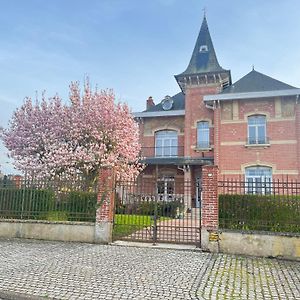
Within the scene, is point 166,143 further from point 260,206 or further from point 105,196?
point 260,206

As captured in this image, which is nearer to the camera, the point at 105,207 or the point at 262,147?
Result: the point at 105,207

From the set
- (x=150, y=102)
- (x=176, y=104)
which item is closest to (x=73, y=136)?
(x=176, y=104)

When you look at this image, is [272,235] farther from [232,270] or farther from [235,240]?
[232,270]

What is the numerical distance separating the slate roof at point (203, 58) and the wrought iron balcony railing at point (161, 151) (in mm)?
5667

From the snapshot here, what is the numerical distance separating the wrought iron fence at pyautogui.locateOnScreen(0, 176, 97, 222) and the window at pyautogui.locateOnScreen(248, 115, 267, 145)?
13.1 metres

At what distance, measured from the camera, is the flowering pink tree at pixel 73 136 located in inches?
558

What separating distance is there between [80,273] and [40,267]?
96 centimetres

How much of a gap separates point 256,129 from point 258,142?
91cm

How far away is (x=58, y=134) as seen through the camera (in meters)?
15.1

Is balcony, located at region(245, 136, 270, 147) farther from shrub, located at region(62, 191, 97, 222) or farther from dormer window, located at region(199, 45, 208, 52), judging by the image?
shrub, located at region(62, 191, 97, 222)

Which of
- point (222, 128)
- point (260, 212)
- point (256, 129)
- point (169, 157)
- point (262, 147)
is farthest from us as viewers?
point (169, 157)

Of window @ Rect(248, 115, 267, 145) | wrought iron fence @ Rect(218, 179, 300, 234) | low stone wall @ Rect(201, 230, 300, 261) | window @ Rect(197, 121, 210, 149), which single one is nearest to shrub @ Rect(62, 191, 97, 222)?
low stone wall @ Rect(201, 230, 300, 261)

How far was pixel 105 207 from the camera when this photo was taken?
906cm

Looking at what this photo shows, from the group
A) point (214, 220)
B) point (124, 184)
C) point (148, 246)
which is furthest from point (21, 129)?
point (214, 220)
